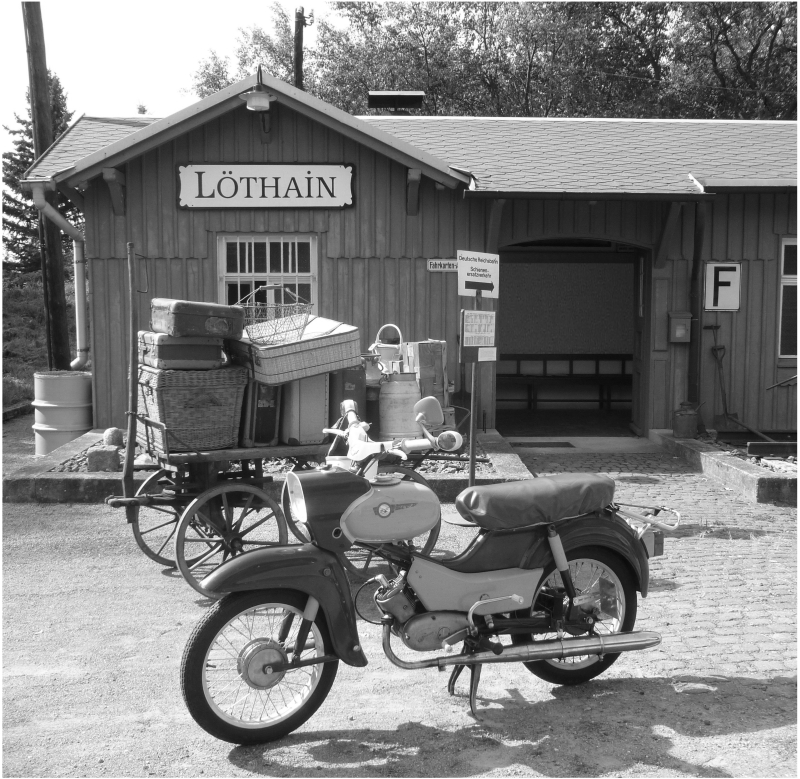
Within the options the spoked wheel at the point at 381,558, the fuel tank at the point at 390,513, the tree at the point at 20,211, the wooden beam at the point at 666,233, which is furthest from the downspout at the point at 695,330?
the tree at the point at 20,211

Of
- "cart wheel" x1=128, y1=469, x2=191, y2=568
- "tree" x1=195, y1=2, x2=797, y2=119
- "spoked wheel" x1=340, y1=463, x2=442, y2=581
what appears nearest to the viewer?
"spoked wheel" x1=340, y1=463, x2=442, y2=581

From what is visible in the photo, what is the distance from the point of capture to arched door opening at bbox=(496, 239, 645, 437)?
1653cm

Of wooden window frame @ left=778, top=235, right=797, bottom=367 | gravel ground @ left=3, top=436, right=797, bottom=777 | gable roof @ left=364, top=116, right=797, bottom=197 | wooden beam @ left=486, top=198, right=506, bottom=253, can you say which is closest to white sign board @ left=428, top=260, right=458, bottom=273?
wooden beam @ left=486, top=198, right=506, bottom=253

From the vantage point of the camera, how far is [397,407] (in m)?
7.90

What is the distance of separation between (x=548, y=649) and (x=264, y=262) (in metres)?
8.24

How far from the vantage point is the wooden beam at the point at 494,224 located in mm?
11220

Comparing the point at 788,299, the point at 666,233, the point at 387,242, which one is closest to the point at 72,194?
the point at 387,242

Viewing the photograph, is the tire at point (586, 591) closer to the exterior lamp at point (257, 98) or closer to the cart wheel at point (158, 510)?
the cart wheel at point (158, 510)

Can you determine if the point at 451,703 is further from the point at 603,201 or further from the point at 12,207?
the point at 12,207

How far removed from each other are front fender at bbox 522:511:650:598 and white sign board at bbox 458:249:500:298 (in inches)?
130

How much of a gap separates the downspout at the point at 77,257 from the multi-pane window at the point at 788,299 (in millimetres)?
9201

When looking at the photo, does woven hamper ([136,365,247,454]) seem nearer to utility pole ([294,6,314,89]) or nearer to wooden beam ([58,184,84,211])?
wooden beam ([58,184,84,211])

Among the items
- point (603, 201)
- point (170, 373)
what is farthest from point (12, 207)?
point (170, 373)

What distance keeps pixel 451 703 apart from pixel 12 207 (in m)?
35.7
